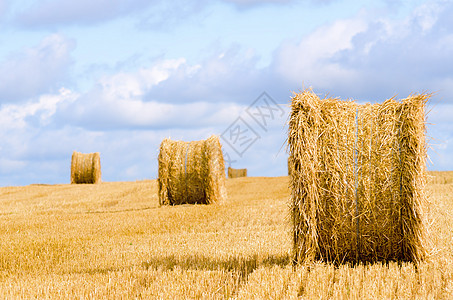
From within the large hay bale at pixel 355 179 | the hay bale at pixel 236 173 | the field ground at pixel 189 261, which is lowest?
the field ground at pixel 189 261

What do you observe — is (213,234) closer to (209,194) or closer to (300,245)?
(300,245)

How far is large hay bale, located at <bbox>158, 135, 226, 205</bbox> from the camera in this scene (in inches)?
526

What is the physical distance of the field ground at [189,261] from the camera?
492cm

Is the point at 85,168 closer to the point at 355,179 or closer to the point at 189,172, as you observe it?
the point at 189,172

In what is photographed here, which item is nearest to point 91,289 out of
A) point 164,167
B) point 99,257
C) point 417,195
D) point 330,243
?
point 99,257

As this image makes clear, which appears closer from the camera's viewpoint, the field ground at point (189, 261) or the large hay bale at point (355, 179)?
the field ground at point (189, 261)

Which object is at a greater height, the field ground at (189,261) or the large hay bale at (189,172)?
the large hay bale at (189,172)

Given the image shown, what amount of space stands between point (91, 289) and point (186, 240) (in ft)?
10.5

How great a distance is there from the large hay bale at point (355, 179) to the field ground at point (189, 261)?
0.94ft

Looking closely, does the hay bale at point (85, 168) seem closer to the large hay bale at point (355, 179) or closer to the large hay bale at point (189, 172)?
the large hay bale at point (189, 172)

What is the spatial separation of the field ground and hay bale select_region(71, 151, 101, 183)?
466 inches

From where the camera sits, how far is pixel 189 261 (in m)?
6.42

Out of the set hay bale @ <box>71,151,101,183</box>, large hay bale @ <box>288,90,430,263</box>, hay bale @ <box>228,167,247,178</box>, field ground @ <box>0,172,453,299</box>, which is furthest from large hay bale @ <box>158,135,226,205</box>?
hay bale @ <box>228,167,247,178</box>

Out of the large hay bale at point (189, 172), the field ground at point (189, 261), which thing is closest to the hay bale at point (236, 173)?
the large hay bale at point (189, 172)
